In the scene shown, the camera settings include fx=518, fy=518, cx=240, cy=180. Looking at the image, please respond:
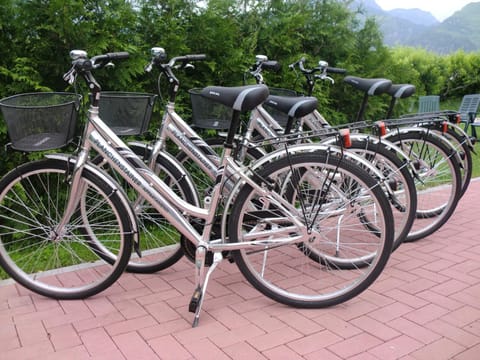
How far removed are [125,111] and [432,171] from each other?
243cm

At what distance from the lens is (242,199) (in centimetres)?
291

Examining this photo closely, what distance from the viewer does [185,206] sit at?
3.02 m

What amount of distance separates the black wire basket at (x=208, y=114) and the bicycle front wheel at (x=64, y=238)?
89cm

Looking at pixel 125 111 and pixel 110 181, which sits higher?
pixel 125 111

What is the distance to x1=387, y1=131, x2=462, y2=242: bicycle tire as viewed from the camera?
3980mm

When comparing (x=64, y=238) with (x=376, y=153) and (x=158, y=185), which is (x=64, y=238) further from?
(x=376, y=153)

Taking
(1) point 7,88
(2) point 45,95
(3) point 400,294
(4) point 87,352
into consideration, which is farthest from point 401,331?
(1) point 7,88

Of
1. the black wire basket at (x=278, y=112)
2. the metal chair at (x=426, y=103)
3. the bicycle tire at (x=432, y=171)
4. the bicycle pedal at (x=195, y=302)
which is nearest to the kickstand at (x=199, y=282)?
the bicycle pedal at (x=195, y=302)

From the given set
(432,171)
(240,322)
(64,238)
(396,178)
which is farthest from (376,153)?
(64,238)

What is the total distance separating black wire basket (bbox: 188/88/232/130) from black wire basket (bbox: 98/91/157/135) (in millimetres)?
442

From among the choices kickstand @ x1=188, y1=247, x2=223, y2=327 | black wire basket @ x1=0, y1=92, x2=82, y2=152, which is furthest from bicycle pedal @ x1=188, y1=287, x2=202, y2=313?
black wire basket @ x1=0, y1=92, x2=82, y2=152

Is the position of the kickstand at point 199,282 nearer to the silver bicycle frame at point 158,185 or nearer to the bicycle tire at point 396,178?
the silver bicycle frame at point 158,185

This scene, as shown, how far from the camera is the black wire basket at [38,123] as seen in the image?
9.10 feet

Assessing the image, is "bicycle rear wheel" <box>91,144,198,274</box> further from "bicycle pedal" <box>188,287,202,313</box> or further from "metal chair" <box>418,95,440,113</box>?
"metal chair" <box>418,95,440,113</box>
